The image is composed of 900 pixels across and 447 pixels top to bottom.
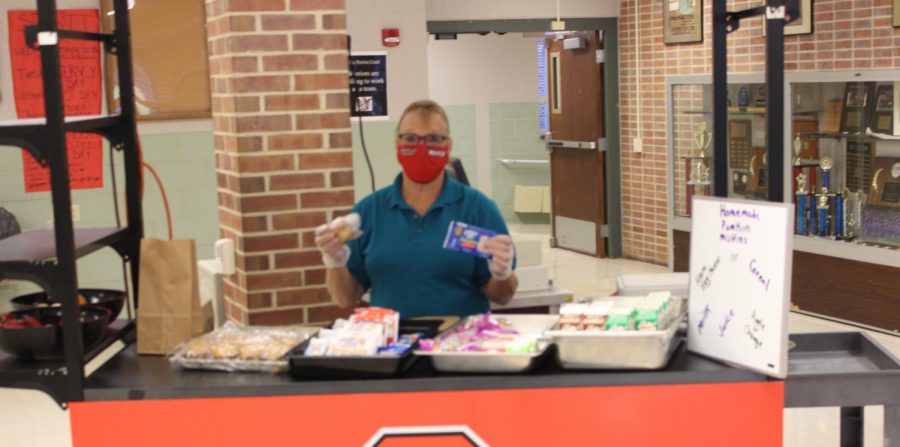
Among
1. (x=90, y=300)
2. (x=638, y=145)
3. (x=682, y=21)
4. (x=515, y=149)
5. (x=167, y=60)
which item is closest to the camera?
(x=90, y=300)

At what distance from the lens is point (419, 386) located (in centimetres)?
271

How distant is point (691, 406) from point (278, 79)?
2016 mm

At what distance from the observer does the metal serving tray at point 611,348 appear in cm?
270

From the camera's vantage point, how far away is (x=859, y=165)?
280 inches

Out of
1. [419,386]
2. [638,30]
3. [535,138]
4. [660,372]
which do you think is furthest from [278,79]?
[535,138]

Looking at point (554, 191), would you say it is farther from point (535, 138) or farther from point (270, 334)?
point (270, 334)

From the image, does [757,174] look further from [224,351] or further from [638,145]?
[224,351]

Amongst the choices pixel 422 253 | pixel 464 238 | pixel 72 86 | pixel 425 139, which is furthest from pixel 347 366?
pixel 72 86

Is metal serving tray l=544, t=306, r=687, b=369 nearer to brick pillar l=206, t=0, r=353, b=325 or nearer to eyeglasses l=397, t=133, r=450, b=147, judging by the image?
eyeglasses l=397, t=133, r=450, b=147

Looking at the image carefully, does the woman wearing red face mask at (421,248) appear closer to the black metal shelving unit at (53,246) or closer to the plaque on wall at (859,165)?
the black metal shelving unit at (53,246)

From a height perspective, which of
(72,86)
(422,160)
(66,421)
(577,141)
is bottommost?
(66,421)

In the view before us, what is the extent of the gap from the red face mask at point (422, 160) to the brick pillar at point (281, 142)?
0.93m

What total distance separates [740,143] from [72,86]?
15.9 feet

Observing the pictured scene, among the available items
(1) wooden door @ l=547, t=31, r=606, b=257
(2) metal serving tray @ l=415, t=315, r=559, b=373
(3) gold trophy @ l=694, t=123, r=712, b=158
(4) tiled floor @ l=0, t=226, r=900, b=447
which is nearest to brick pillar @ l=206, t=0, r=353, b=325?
(2) metal serving tray @ l=415, t=315, r=559, b=373
